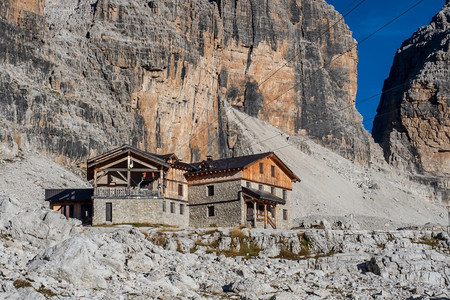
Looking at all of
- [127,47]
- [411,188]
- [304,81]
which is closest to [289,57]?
[304,81]

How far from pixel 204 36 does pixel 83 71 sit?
31977mm

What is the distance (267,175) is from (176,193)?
9606 mm

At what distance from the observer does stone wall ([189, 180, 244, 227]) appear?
5841 cm

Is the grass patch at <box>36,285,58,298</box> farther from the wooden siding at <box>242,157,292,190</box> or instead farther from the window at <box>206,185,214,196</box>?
the window at <box>206,185,214,196</box>

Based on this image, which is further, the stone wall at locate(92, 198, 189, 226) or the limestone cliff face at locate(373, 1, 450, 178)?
the limestone cliff face at locate(373, 1, 450, 178)

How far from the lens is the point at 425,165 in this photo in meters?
170

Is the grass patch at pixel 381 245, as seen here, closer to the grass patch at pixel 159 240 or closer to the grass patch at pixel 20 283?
the grass patch at pixel 159 240

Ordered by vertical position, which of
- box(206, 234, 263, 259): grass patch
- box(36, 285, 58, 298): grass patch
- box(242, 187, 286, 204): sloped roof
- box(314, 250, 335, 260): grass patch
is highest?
box(242, 187, 286, 204): sloped roof

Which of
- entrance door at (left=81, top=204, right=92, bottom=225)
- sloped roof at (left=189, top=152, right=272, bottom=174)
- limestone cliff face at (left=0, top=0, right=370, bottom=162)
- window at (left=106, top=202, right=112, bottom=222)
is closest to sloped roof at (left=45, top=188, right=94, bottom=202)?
entrance door at (left=81, top=204, right=92, bottom=225)

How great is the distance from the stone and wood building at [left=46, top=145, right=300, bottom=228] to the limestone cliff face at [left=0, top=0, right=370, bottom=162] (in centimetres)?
3060

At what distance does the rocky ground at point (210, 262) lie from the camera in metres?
27.5

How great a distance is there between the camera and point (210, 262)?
126 ft

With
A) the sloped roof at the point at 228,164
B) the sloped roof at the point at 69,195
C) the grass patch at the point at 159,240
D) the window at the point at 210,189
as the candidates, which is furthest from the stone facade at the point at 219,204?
the grass patch at the point at 159,240

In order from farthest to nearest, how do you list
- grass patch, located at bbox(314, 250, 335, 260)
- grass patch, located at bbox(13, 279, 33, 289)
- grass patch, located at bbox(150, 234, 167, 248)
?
grass patch, located at bbox(314, 250, 335, 260) → grass patch, located at bbox(150, 234, 167, 248) → grass patch, located at bbox(13, 279, 33, 289)
